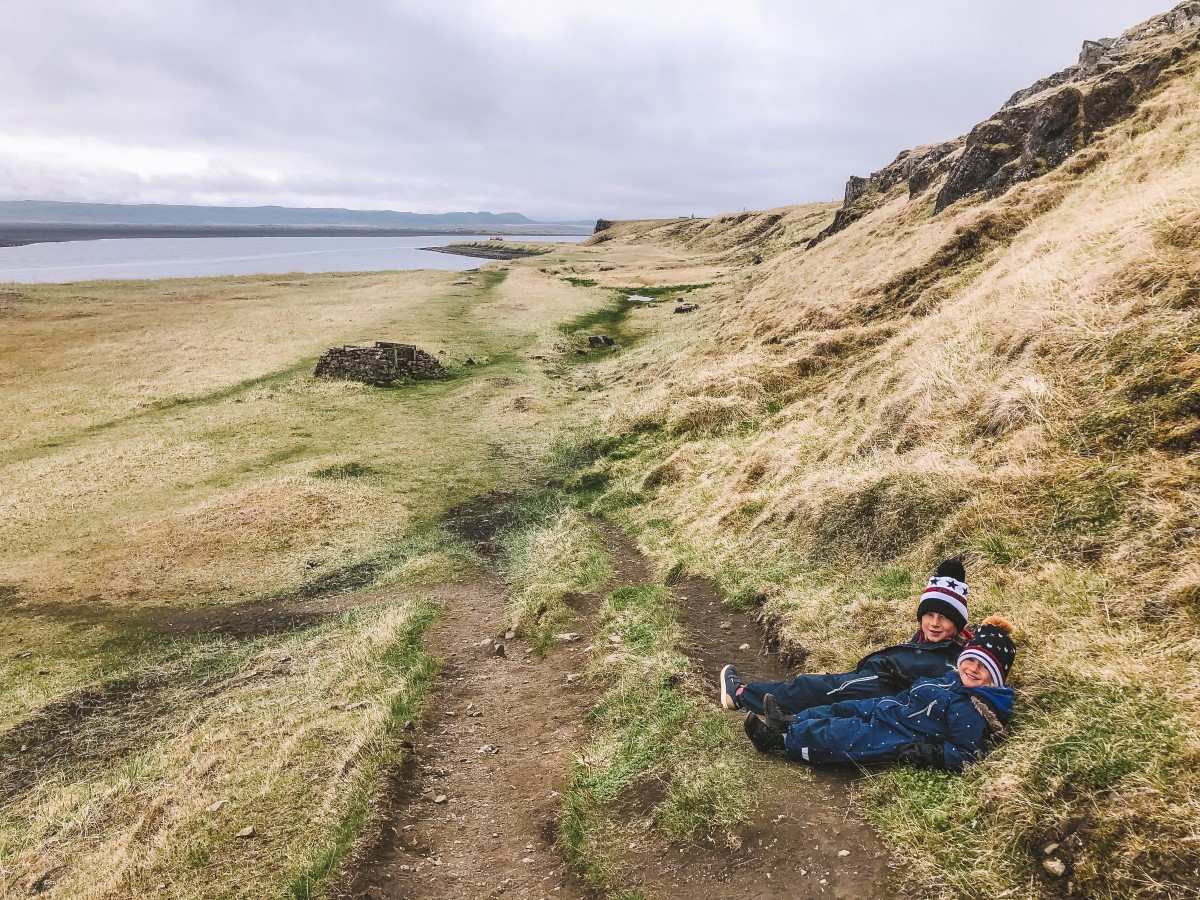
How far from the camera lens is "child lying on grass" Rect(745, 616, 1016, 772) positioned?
7262mm

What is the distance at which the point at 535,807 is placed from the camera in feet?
31.6

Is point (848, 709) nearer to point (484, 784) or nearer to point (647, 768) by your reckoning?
point (647, 768)

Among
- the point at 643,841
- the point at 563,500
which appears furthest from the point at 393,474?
the point at 643,841

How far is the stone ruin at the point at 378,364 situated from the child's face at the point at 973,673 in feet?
133

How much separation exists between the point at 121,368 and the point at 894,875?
188 ft

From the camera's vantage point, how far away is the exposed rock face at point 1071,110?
28422 millimetres

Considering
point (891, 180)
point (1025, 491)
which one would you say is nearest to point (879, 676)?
point (1025, 491)

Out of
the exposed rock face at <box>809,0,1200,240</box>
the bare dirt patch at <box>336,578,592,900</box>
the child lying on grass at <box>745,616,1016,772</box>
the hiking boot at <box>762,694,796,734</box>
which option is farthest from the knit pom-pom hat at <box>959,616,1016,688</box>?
the exposed rock face at <box>809,0,1200,240</box>

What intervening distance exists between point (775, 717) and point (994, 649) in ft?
8.57

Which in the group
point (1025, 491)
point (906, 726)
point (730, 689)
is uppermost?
point (1025, 491)

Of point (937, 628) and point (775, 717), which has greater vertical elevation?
point (937, 628)

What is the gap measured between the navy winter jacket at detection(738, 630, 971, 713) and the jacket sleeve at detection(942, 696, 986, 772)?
830 millimetres

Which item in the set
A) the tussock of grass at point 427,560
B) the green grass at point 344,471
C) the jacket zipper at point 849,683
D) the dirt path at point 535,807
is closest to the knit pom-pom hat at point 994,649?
the jacket zipper at point 849,683

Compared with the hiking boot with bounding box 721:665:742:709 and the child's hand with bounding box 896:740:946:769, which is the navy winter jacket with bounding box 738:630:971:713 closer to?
the hiking boot with bounding box 721:665:742:709
